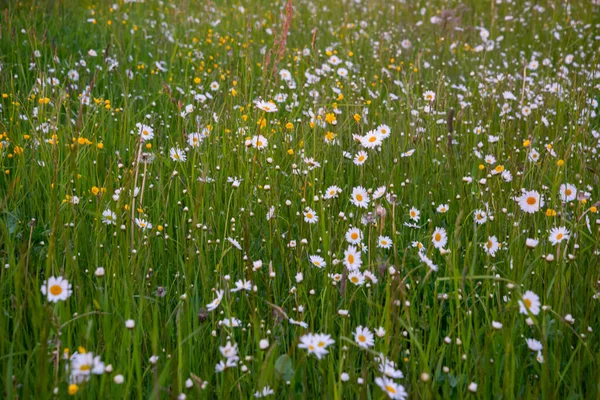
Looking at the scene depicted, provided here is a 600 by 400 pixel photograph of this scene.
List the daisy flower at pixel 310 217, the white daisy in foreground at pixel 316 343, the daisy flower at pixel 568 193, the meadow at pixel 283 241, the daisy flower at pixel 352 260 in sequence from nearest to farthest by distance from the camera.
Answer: the white daisy in foreground at pixel 316 343, the meadow at pixel 283 241, the daisy flower at pixel 352 260, the daisy flower at pixel 310 217, the daisy flower at pixel 568 193

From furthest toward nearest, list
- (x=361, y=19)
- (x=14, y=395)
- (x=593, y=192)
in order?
(x=361, y=19) → (x=593, y=192) → (x=14, y=395)

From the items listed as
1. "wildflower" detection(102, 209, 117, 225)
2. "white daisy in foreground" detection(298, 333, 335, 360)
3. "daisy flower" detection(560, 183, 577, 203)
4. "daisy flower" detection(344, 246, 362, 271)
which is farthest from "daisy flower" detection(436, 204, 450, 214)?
"wildflower" detection(102, 209, 117, 225)

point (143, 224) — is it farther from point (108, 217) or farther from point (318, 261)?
point (318, 261)

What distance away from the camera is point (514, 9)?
6.81 m

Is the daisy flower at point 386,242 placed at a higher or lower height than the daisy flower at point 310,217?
lower

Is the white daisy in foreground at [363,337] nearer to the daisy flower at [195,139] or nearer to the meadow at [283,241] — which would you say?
the meadow at [283,241]

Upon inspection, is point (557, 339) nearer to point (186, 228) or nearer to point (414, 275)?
point (414, 275)

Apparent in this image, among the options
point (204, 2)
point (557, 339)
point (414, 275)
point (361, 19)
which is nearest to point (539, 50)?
point (361, 19)

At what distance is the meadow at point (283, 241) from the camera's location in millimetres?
1630

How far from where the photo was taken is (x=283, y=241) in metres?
2.37

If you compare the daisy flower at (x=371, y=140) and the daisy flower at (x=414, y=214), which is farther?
the daisy flower at (x=371, y=140)

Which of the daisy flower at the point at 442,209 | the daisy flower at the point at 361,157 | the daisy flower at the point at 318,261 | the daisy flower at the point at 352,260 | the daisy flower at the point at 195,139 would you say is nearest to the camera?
the daisy flower at the point at 352,260

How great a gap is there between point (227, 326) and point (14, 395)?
23.7 inches

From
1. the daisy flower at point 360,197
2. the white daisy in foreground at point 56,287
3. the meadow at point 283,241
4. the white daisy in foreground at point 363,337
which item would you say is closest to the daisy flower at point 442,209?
the meadow at point 283,241
